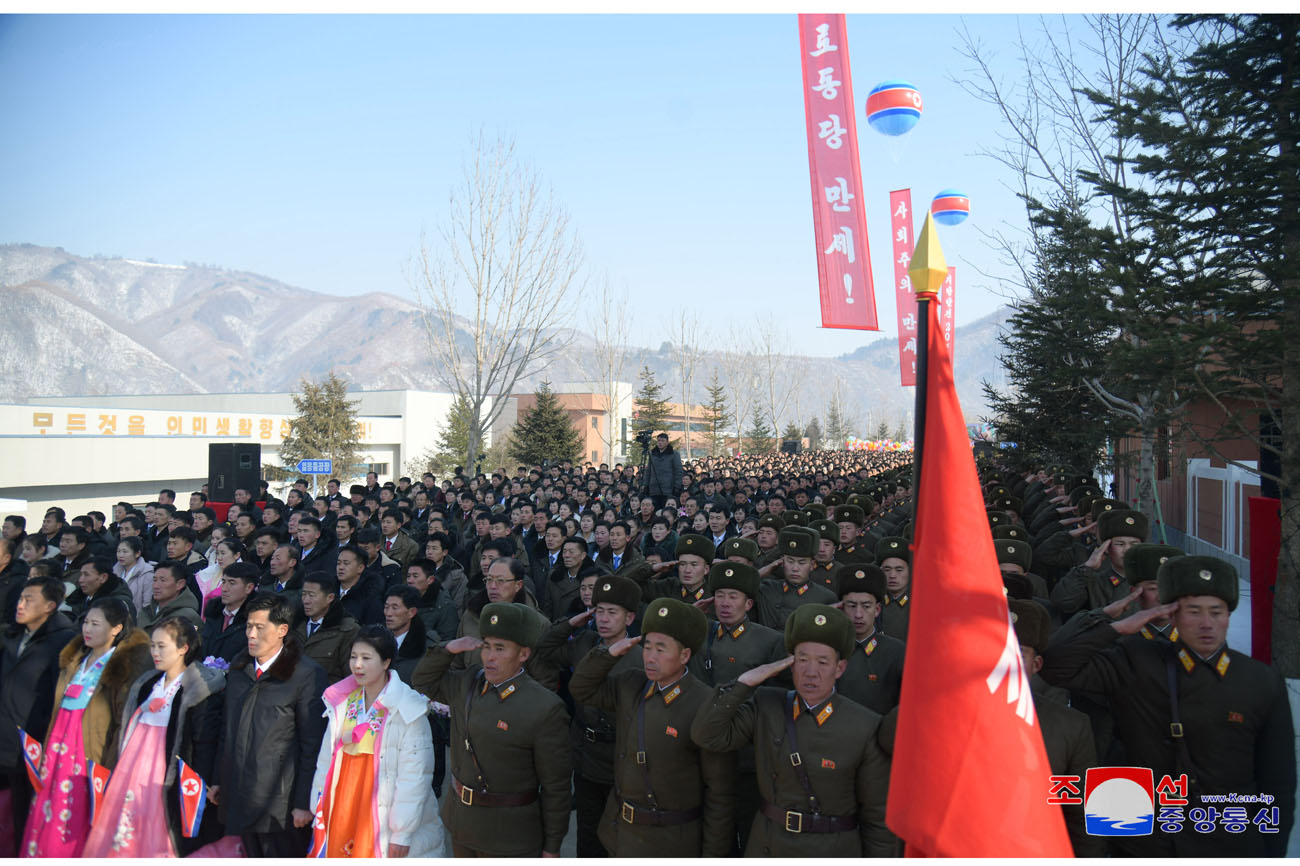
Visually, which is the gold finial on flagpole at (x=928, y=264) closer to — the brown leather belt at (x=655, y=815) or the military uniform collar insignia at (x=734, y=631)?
the brown leather belt at (x=655, y=815)

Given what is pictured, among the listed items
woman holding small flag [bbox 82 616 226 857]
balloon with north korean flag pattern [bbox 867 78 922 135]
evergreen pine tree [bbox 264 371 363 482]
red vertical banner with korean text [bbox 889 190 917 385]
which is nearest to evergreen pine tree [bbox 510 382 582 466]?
evergreen pine tree [bbox 264 371 363 482]

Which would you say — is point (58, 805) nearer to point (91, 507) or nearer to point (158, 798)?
point (158, 798)

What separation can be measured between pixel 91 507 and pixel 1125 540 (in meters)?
26.7

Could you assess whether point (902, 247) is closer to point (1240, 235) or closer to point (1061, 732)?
point (1240, 235)

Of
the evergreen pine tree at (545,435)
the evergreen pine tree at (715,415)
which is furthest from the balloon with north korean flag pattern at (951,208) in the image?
the evergreen pine tree at (715,415)

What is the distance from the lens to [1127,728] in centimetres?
352

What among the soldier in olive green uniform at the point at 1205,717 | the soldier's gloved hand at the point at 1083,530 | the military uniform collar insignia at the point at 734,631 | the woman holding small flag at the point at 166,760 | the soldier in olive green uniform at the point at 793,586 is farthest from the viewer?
the soldier's gloved hand at the point at 1083,530

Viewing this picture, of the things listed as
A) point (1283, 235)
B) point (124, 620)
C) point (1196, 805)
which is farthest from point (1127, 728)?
point (124, 620)

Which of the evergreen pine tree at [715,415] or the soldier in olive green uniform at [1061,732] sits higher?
the evergreen pine tree at [715,415]

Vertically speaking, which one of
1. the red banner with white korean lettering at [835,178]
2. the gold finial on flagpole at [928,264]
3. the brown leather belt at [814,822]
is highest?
the red banner with white korean lettering at [835,178]

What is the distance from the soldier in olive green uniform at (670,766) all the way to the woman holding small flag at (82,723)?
259 centimetres

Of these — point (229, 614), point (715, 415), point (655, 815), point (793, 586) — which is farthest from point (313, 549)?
point (715, 415)

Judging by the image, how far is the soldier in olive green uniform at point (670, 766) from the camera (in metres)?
3.65

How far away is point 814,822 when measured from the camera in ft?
10.7
